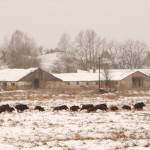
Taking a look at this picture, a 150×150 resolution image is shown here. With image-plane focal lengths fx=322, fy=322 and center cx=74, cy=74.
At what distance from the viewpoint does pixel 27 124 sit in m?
16.1

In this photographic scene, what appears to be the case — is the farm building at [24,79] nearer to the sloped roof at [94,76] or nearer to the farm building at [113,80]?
the farm building at [113,80]

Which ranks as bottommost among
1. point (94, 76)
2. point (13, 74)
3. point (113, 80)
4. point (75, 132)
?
point (75, 132)

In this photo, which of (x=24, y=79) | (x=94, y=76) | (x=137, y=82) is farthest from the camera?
(x=94, y=76)

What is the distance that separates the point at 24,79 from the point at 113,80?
19320mm

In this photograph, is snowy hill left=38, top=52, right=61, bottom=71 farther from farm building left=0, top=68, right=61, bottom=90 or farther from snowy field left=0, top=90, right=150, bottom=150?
snowy field left=0, top=90, right=150, bottom=150

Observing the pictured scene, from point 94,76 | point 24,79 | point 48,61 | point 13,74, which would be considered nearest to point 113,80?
point 94,76

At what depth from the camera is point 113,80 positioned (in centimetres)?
7075

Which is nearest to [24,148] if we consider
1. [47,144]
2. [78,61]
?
[47,144]

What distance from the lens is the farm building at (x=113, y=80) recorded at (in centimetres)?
7031

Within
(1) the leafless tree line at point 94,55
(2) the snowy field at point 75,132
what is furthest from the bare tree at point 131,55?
(2) the snowy field at point 75,132

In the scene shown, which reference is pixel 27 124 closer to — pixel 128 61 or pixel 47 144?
pixel 47 144

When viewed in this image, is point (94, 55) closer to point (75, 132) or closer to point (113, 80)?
point (113, 80)

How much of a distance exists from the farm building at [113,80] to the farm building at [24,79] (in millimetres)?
5499

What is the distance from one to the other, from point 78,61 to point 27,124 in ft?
288
